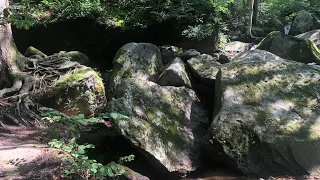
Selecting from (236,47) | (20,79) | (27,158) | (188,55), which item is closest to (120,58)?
(188,55)

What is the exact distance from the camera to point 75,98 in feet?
22.8

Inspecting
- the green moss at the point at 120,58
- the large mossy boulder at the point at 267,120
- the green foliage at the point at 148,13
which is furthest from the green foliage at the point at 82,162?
the green foliage at the point at 148,13

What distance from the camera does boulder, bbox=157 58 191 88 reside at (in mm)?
7051

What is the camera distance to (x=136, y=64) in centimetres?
812

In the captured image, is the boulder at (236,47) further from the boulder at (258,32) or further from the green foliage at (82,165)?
the green foliage at (82,165)

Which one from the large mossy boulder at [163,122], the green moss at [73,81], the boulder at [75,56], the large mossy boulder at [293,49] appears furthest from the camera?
the large mossy boulder at [293,49]

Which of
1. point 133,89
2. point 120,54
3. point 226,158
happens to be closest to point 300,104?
point 226,158

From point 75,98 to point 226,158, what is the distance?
388cm

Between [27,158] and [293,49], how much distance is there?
833cm

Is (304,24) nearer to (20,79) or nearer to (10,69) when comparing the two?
(20,79)

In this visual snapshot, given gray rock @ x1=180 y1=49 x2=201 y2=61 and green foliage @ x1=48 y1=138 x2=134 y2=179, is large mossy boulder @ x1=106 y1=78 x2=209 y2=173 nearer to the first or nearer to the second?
green foliage @ x1=48 y1=138 x2=134 y2=179

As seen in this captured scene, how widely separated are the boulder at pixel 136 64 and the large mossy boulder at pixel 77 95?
561 millimetres

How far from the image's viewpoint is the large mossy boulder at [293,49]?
908cm

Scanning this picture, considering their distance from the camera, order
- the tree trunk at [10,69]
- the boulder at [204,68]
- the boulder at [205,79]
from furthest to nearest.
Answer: the boulder at [204,68]
the boulder at [205,79]
the tree trunk at [10,69]
